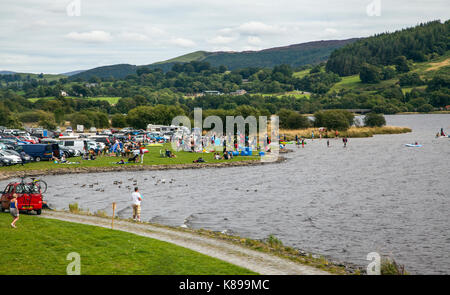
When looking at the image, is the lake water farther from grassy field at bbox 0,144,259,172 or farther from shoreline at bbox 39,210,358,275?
grassy field at bbox 0,144,259,172

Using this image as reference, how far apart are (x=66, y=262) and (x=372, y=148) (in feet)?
296

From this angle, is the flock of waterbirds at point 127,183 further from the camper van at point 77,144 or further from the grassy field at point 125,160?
the camper van at point 77,144

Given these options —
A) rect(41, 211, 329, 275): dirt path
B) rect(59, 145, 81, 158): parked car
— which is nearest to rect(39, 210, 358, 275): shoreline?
rect(41, 211, 329, 275): dirt path

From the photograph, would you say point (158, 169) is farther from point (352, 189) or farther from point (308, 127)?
point (308, 127)

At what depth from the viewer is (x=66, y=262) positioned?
60.5 feet

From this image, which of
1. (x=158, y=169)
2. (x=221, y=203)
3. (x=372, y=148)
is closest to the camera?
(x=221, y=203)

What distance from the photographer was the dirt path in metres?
19.6

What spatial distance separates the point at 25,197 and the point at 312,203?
969 inches

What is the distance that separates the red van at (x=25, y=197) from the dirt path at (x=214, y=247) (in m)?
0.85

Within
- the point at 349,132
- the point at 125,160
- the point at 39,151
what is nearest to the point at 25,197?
the point at 39,151

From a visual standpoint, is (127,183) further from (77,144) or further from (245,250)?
(245,250)

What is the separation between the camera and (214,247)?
22.8 m
